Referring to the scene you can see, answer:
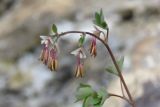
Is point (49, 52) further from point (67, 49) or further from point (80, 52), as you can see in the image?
point (67, 49)

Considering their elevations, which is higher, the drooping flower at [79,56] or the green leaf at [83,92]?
the drooping flower at [79,56]

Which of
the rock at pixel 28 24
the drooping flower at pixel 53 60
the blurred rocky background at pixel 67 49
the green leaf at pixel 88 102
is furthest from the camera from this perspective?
the rock at pixel 28 24

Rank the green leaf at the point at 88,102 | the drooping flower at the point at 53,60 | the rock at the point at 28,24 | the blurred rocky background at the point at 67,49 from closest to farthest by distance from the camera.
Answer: the drooping flower at the point at 53,60, the green leaf at the point at 88,102, the blurred rocky background at the point at 67,49, the rock at the point at 28,24

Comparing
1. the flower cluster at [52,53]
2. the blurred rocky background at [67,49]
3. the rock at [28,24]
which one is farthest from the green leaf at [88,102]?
the rock at [28,24]

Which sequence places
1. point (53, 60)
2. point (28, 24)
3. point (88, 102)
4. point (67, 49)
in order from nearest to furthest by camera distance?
1. point (53, 60)
2. point (88, 102)
3. point (67, 49)
4. point (28, 24)

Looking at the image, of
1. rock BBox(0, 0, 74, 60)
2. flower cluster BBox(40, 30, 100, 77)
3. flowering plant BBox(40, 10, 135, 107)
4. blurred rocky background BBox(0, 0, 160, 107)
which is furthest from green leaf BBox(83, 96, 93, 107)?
rock BBox(0, 0, 74, 60)

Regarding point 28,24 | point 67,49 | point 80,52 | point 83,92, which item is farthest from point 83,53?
point 28,24

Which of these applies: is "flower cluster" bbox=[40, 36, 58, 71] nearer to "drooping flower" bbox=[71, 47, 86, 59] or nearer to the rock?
"drooping flower" bbox=[71, 47, 86, 59]

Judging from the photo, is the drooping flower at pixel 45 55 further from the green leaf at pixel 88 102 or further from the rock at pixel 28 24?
the rock at pixel 28 24

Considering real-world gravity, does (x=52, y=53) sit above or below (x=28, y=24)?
above
